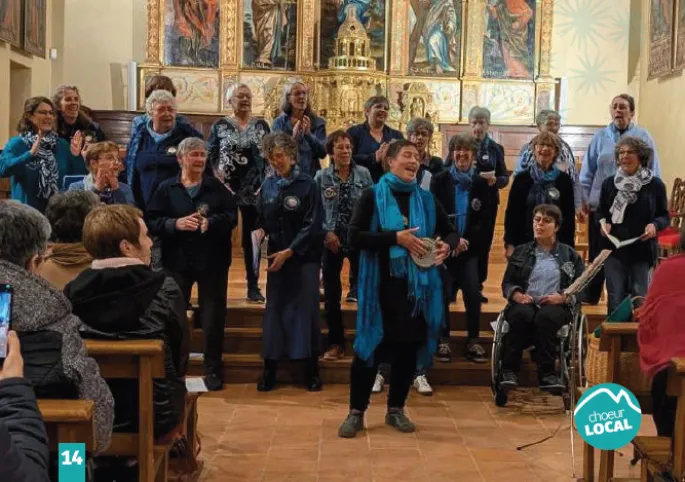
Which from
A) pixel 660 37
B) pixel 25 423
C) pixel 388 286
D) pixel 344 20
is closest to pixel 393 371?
pixel 388 286

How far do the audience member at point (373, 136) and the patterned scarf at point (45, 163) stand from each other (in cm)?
191

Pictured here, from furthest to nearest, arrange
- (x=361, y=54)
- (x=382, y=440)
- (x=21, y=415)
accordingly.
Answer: (x=361, y=54) → (x=382, y=440) → (x=21, y=415)

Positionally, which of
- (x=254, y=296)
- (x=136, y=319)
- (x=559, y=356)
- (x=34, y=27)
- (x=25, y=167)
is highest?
(x=34, y=27)

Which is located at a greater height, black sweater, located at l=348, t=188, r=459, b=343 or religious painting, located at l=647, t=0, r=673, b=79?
religious painting, located at l=647, t=0, r=673, b=79

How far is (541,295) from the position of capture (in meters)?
5.15

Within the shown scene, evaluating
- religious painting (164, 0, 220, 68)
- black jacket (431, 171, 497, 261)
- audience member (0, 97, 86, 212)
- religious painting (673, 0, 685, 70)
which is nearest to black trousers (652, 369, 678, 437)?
black jacket (431, 171, 497, 261)

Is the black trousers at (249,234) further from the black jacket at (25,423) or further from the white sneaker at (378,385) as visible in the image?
the black jacket at (25,423)

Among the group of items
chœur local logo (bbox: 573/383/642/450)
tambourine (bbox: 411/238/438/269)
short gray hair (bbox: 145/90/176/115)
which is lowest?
chœur local logo (bbox: 573/383/642/450)

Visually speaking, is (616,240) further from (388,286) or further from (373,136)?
(388,286)

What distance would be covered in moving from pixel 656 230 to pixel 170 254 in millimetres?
2951

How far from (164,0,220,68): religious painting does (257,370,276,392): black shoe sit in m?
7.27

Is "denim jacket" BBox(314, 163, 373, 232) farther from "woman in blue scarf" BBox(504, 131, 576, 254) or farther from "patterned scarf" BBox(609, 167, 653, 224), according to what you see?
"patterned scarf" BBox(609, 167, 653, 224)

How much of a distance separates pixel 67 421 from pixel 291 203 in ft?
10.4

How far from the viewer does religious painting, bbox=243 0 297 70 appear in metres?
11.9
